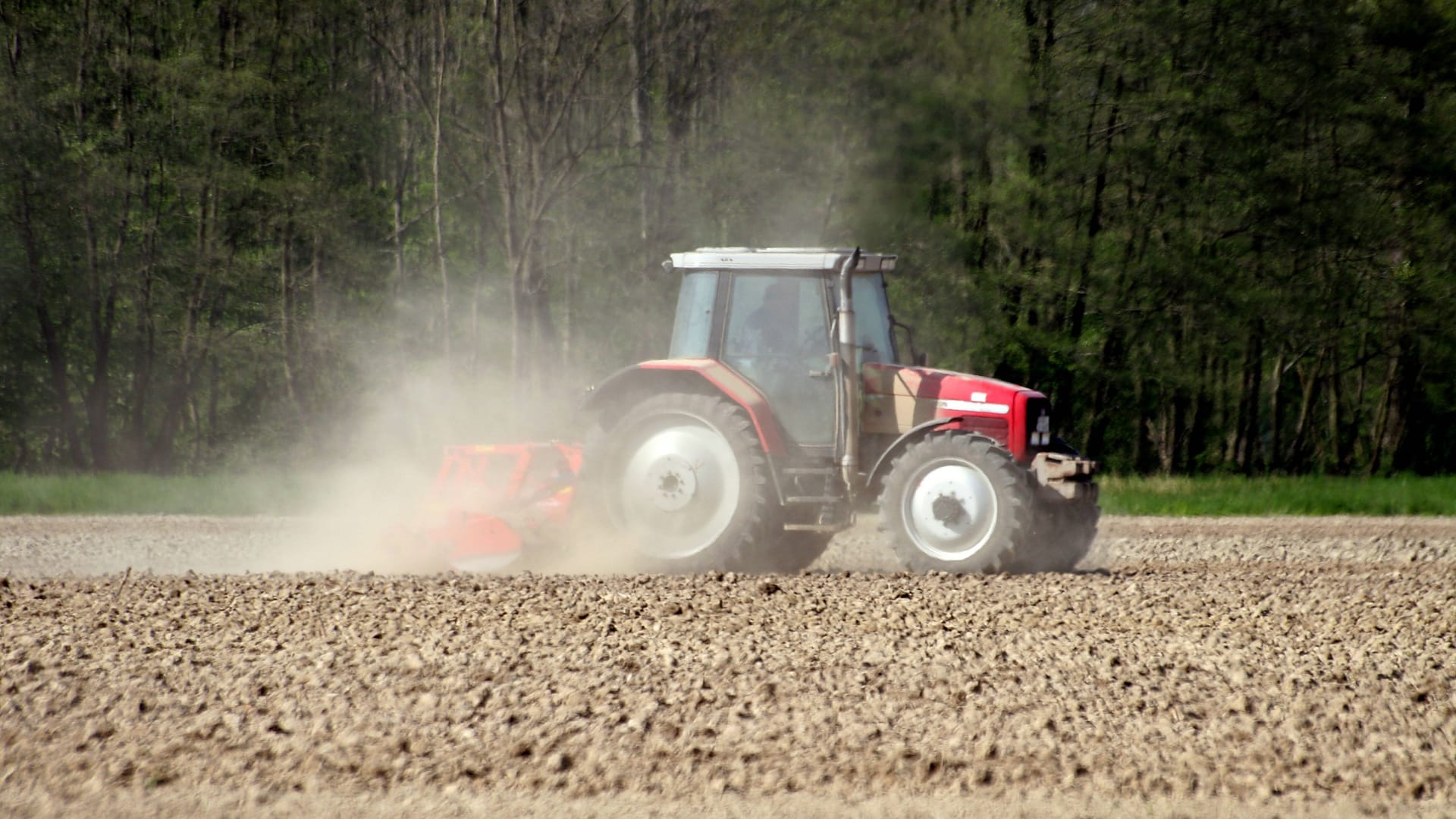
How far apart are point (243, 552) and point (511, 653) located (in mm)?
7279

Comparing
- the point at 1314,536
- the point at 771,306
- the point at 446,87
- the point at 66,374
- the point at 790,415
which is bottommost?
the point at 66,374

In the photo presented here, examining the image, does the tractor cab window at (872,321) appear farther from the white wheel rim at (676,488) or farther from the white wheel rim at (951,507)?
the white wheel rim at (676,488)

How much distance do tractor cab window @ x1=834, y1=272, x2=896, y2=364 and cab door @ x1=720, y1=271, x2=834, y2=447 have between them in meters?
0.30

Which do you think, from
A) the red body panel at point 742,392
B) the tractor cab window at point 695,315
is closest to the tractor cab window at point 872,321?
the red body panel at point 742,392

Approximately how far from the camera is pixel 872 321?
9.50 meters

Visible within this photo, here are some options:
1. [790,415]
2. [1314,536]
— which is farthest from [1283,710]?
[1314,536]

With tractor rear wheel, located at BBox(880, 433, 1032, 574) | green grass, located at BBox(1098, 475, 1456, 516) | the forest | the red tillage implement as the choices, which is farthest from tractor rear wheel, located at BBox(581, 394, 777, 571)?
the forest

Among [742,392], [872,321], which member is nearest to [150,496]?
[742,392]

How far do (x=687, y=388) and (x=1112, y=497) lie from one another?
969 centimetres

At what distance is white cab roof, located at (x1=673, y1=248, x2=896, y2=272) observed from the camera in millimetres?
9148

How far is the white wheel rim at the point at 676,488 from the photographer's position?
30.1 feet

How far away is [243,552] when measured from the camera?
12.3m

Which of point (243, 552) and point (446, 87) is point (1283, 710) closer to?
point (243, 552)

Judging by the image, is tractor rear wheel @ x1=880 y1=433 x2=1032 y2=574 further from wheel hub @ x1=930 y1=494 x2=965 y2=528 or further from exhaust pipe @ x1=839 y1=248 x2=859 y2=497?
exhaust pipe @ x1=839 y1=248 x2=859 y2=497
